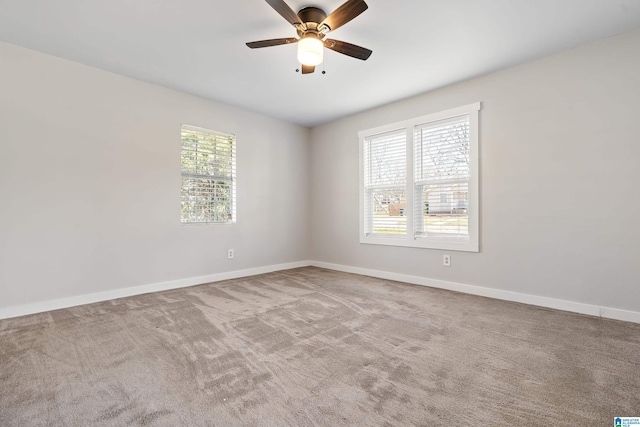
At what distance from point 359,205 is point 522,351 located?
2.92 meters

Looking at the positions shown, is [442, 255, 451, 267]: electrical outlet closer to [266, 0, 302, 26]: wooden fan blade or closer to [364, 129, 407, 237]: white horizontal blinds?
[364, 129, 407, 237]: white horizontal blinds

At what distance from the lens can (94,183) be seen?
313 cm

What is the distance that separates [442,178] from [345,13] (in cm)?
235

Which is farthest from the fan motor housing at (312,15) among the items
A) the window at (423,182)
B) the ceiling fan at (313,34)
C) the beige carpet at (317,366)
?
the beige carpet at (317,366)

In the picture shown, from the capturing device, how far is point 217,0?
2.14 meters

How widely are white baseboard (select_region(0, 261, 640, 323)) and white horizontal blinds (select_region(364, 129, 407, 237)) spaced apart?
0.66 meters

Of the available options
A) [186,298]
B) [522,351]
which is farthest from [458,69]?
[186,298]

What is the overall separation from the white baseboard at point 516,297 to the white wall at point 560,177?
52 millimetres

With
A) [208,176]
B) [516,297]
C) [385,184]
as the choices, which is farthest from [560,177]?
[208,176]

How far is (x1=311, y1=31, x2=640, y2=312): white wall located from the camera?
2.54m

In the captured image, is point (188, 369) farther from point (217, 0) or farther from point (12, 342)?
point (217, 0)

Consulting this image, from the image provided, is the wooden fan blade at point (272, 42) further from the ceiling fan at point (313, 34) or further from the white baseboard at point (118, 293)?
the white baseboard at point (118, 293)

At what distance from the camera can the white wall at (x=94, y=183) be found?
2.73 m

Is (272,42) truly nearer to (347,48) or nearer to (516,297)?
(347,48)
